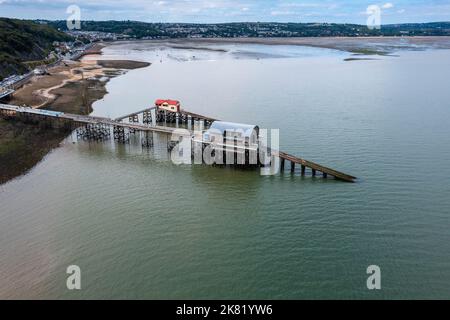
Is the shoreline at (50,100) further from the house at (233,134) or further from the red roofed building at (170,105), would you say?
the house at (233,134)

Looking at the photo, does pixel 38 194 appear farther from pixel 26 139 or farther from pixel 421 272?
pixel 421 272

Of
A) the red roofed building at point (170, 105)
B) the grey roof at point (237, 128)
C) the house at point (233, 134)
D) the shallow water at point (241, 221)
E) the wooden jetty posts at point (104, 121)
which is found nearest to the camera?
the shallow water at point (241, 221)

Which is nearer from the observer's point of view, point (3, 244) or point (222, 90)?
point (3, 244)

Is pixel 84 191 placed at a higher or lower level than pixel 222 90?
lower

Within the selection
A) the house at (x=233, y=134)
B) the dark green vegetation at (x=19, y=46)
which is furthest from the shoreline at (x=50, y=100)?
the house at (x=233, y=134)

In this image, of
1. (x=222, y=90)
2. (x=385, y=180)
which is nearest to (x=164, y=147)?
(x=385, y=180)

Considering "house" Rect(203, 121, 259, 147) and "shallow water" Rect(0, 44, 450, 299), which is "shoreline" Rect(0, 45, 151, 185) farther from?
"house" Rect(203, 121, 259, 147)
